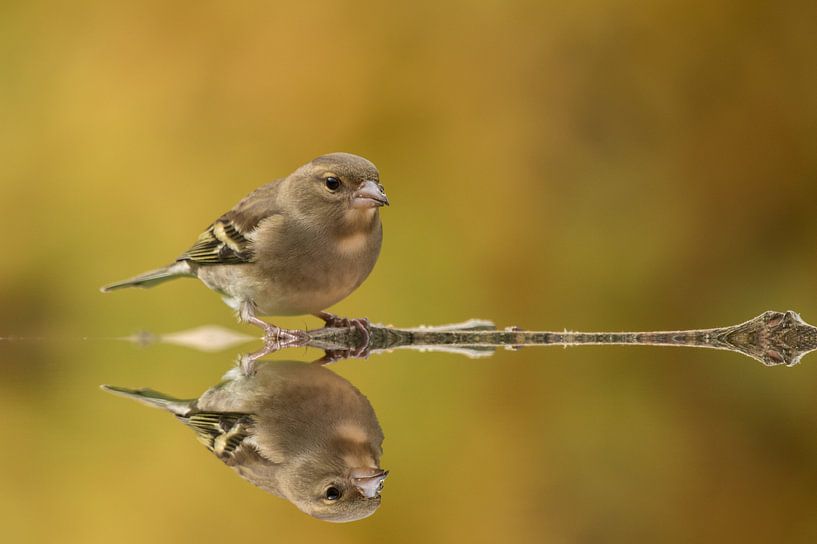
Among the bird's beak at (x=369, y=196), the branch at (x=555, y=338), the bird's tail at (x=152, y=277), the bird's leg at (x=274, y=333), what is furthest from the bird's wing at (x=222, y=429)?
the bird's tail at (x=152, y=277)

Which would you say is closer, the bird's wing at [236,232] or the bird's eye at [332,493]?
the bird's eye at [332,493]

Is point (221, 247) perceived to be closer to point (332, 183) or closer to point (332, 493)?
point (332, 183)

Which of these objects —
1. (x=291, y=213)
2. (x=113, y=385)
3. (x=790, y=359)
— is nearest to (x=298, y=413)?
(x=113, y=385)

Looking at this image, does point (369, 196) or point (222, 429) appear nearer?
point (222, 429)

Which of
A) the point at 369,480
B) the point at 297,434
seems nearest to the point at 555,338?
the point at 297,434

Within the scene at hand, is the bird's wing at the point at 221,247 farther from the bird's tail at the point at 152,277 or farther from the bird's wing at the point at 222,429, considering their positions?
the bird's wing at the point at 222,429

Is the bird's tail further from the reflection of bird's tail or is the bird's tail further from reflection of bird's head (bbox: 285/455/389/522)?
reflection of bird's head (bbox: 285/455/389/522)

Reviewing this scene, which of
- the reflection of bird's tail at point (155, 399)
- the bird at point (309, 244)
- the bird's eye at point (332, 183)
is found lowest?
the reflection of bird's tail at point (155, 399)

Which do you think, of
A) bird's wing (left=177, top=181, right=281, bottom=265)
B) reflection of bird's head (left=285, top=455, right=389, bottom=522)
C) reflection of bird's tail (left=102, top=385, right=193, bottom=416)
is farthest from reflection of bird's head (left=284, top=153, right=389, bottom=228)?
reflection of bird's head (left=285, top=455, right=389, bottom=522)
